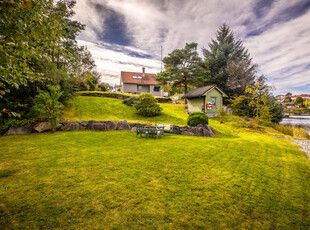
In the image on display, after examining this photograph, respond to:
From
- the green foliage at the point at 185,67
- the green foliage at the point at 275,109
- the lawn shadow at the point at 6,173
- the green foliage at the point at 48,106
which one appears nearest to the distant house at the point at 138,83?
the green foliage at the point at 185,67

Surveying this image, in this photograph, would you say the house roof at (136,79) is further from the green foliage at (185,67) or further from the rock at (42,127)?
the rock at (42,127)

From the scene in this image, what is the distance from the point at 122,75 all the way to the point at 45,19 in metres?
35.1

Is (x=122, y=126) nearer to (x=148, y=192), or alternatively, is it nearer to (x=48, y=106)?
(x=48, y=106)

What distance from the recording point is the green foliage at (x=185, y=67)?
2477 cm

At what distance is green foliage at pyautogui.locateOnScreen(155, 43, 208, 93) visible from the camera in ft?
81.3

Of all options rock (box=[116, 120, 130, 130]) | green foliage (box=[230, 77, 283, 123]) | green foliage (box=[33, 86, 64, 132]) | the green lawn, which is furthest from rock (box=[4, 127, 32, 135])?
green foliage (box=[230, 77, 283, 123])

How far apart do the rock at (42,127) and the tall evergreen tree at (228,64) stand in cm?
2495

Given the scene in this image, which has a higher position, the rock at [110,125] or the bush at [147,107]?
the bush at [147,107]

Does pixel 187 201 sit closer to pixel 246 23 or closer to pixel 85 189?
pixel 85 189

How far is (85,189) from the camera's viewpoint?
321 cm

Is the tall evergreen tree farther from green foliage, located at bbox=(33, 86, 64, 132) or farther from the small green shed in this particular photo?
green foliage, located at bbox=(33, 86, 64, 132)

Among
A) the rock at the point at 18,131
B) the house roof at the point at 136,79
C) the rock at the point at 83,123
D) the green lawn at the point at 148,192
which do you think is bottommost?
the green lawn at the point at 148,192

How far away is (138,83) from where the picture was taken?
35312mm

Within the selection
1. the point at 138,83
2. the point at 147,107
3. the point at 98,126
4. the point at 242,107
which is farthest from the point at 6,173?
the point at 138,83
